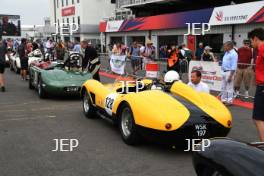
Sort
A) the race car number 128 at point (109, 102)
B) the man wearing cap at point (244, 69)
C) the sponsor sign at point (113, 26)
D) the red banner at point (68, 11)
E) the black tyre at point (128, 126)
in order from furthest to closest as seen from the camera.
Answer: the red banner at point (68, 11) < the sponsor sign at point (113, 26) < the man wearing cap at point (244, 69) < the race car number 128 at point (109, 102) < the black tyre at point (128, 126)

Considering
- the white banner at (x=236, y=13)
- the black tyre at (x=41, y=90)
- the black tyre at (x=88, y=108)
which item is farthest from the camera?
the white banner at (x=236, y=13)

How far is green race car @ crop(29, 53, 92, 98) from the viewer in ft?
33.5

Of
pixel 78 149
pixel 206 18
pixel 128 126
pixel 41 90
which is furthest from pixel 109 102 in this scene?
pixel 206 18

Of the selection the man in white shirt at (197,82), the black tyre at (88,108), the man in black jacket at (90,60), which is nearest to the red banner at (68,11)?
the man in black jacket at (90,60)

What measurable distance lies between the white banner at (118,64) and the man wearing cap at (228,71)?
7.75 m

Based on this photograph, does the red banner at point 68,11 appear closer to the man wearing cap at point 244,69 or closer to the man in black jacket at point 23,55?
the man in black jacket at point 23,55

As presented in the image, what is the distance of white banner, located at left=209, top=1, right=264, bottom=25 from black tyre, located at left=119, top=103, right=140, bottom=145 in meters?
16.0

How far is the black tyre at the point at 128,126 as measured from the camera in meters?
5.67

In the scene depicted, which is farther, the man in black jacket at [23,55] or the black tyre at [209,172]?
the man in black jacket at [23,55]

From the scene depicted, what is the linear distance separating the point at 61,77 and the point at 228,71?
4.45 meters

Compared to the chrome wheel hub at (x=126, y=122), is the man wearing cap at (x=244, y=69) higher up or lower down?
higher up

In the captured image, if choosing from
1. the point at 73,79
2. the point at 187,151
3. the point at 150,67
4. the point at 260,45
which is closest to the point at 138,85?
the point at 187,151

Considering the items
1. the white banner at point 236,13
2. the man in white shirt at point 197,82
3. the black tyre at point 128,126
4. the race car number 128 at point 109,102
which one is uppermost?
the white banner at point 236,13

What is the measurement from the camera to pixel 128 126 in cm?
593
